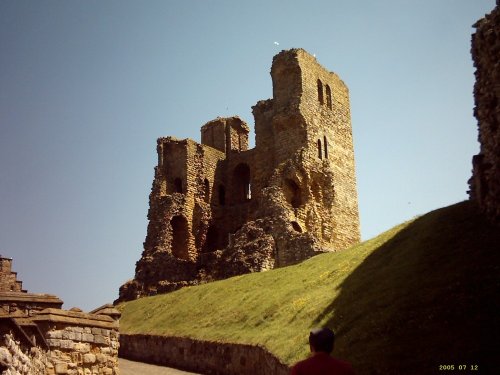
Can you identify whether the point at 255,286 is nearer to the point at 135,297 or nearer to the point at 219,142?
the point at 135,297

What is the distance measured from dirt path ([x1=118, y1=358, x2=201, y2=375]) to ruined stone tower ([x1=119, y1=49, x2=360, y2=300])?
35.2ft

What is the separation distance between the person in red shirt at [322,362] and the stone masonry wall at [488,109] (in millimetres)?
10062

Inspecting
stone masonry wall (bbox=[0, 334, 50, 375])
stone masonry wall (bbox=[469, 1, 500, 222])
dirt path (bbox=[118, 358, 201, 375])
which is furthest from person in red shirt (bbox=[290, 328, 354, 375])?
dirt path (bbox=[118, 358, 201, 375])

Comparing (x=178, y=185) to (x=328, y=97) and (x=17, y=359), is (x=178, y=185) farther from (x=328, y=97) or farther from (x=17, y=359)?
(x=17, y=359)

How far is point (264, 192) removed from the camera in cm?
3897

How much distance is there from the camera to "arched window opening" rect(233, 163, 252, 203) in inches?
1940

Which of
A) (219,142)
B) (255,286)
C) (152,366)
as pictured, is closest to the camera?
(152,366)

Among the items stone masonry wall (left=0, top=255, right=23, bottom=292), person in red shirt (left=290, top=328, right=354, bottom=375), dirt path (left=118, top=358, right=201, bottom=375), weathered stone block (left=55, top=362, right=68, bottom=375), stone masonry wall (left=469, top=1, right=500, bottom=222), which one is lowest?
dirt path (left=118, top=358, right=201, bottom=375)

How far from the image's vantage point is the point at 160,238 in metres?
42.7

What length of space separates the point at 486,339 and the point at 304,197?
3062 cm

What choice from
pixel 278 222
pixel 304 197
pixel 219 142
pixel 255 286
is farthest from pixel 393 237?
pixel 219 142

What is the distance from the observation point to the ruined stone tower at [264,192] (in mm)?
37312

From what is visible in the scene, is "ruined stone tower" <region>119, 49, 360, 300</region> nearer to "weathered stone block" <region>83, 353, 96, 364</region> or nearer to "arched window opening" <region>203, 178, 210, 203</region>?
"arched window opening" <region>203, 178, 210, 203</region>

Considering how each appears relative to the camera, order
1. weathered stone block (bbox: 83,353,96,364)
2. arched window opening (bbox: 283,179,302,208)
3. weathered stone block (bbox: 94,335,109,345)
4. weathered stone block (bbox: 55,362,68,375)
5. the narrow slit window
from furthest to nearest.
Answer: the narrow slit window, arched window opening (bbox: 283,179,302,208), weathered stone block (bbox: 94,335,109,345), weathered stone block (bbox: 83,353,96,364), weathered stone block (bbox: 55,362,68,375)
